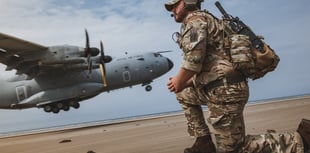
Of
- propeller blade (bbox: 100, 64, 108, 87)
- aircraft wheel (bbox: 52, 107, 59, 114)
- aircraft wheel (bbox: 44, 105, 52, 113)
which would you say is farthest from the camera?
aircraft wheel (bbox: 52, 107, 59, 114)

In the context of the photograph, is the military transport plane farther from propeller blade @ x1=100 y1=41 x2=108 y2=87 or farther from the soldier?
the soldier

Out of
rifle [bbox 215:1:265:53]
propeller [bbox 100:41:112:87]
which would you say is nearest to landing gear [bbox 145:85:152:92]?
propeller [bbox 100:41:112:87]

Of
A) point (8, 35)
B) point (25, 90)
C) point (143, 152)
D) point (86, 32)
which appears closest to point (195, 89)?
point (143, 152)

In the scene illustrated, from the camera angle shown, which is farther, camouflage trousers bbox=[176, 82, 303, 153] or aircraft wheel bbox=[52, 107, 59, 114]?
aircraft wheel bbox=[52, 107, 59, 114]

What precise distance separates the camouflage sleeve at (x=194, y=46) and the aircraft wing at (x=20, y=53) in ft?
68.9

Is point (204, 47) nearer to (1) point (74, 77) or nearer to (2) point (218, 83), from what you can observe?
(2) point (218, 83)

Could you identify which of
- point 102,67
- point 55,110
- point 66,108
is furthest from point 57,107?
point 102,67

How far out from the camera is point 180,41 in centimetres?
324

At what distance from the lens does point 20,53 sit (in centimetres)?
2384

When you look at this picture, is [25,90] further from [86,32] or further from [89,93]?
[86,32]

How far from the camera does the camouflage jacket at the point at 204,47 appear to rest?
9.91 feet

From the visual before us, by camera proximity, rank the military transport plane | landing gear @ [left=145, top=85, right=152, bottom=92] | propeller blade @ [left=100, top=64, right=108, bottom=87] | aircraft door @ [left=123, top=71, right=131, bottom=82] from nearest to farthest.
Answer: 1. the military transport plane
2. propeller blade @ [left=100, top=64, right=108, bottom=87]
3. aircraft door @ [left=123, top=71, right=131, bottom=82]
4. landing gear @ [left=145, top=85, right=152, bottom=92]

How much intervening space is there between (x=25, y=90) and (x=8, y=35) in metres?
6.61

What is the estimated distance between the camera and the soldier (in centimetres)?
305
